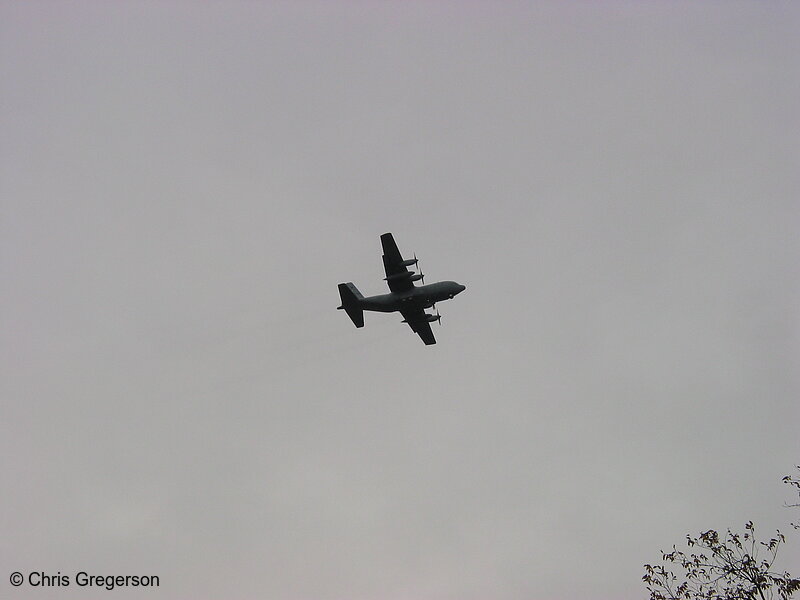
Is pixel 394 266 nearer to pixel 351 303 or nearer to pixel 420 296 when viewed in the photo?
pixel 420 296

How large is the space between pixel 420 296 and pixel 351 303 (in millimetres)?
6926

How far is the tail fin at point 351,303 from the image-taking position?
66188 mm

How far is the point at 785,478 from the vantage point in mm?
33656

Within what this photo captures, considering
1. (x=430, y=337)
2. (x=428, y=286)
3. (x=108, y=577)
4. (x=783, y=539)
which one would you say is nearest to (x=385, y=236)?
(x=428, y=286)

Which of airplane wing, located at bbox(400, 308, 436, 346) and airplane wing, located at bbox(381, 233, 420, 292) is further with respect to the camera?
airplane wing, located at bbox(400, 308, 436, 346)

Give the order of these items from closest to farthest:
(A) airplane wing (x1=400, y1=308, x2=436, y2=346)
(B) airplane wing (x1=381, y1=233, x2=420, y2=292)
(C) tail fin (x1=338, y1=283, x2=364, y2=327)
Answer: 1. (B) airplane wing (x1=381, y1=233, x2=420, y2=292)
2. (A) airplane wing (x1=400, y1=308, x2=436, y2=346)
3. (C) tail fin (x1=338, y1=283, x2=364, y2=327)

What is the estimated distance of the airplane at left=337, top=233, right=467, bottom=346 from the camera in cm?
6238

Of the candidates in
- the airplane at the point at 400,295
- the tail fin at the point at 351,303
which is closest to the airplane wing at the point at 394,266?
the airplane at the point at 400,295

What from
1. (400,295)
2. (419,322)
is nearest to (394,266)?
(400,295)

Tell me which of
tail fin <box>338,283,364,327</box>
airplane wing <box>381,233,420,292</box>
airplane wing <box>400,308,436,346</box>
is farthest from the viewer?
tail fin <box>338,283,364,327</box>

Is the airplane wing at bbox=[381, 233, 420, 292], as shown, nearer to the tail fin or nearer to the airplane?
the airplane

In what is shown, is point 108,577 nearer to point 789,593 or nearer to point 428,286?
point 428,286

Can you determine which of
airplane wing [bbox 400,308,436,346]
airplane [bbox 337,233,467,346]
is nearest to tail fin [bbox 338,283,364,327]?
airplane [bbox 337,233,467,346]

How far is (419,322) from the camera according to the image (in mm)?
67250
